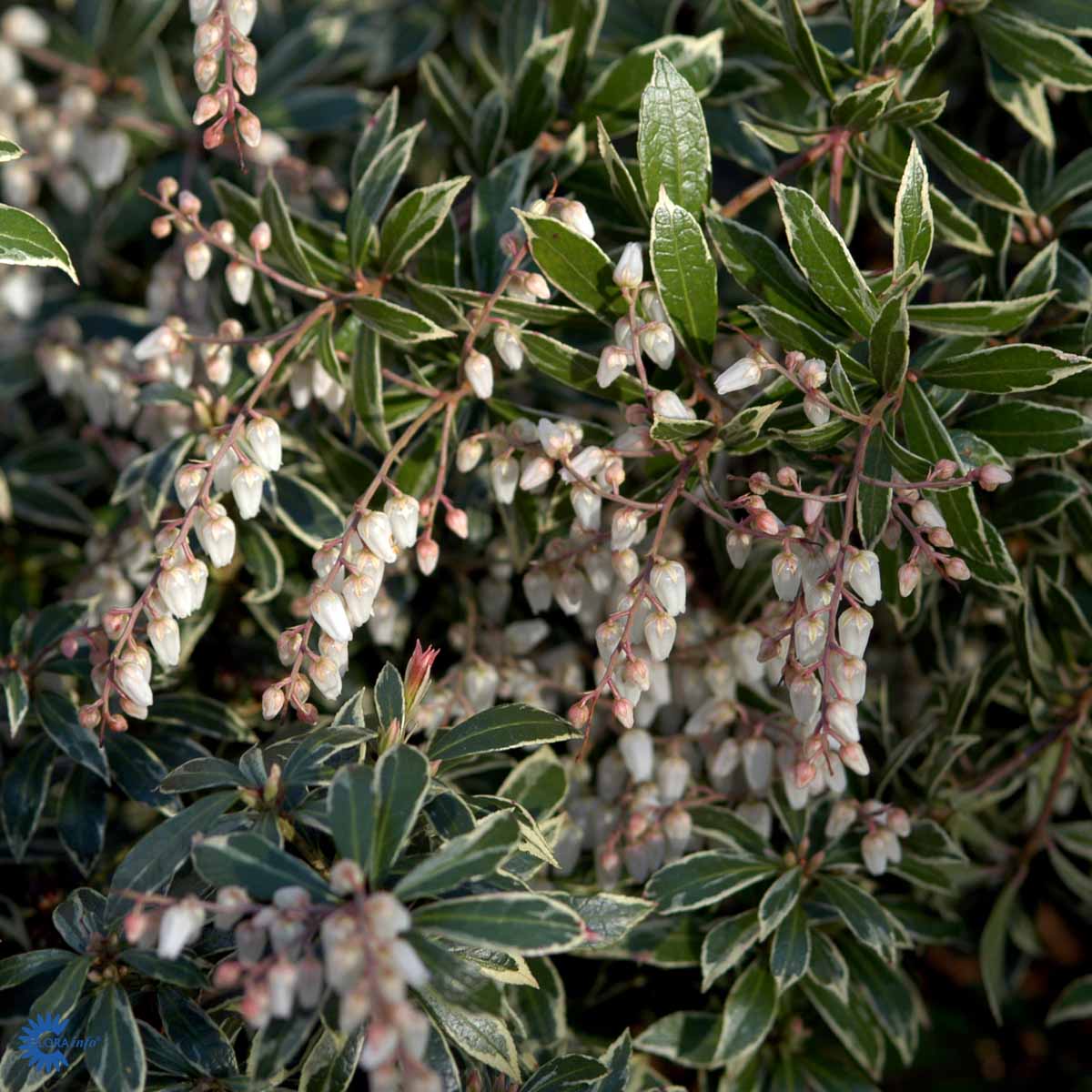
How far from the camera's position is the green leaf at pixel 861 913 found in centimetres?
142

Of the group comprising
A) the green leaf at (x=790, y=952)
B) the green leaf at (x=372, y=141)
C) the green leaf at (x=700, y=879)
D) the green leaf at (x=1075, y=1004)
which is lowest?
the green leaf at (x=1075, y=1004)

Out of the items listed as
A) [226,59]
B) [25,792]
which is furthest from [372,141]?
[25,792]

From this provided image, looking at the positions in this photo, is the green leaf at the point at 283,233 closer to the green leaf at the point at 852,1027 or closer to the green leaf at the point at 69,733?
the green leaf at the point at 69,733

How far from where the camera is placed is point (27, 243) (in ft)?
3.99

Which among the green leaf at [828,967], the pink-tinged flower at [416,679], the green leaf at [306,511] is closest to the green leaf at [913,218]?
the pink-tinged flower at [416,679]

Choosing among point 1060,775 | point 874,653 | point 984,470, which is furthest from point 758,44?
point 1060,775

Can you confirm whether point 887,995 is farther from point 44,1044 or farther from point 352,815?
point 44,1044

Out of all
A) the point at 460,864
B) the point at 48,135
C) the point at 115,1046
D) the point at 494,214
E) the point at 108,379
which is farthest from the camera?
the point at 48,135

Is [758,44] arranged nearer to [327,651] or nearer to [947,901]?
[327,651]

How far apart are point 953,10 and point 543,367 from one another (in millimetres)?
730

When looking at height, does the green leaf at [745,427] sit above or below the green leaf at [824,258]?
below

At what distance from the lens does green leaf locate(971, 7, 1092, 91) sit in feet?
4.84

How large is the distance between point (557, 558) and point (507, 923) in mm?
512

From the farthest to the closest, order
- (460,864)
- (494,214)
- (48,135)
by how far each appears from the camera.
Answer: (48,135), (494,214), (460,864)
